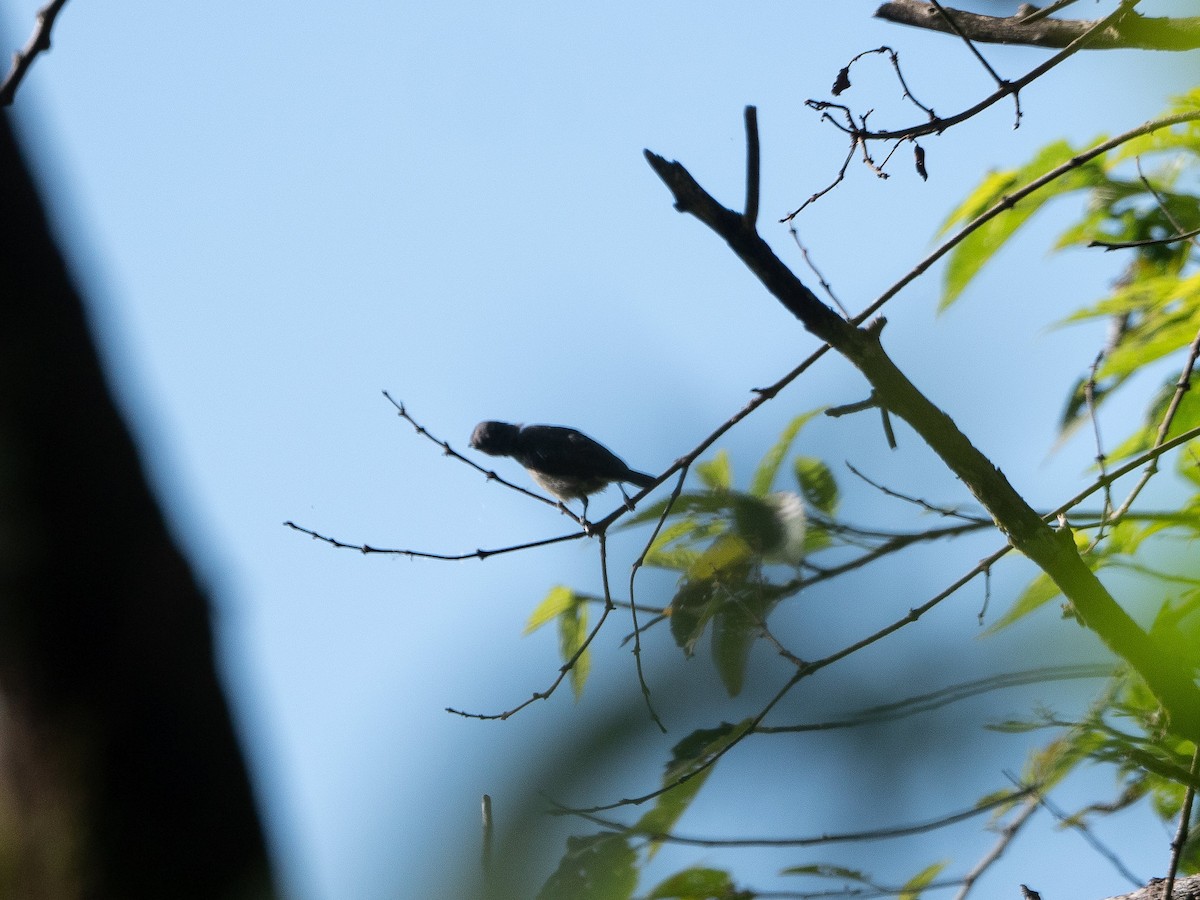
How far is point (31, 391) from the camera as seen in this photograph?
1070 millimetres

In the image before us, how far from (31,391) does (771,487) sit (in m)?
1.06

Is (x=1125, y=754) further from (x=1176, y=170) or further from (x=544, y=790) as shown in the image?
(x=1176, y=170)

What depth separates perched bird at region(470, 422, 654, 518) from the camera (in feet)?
21.7

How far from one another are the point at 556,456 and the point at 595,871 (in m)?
5.90

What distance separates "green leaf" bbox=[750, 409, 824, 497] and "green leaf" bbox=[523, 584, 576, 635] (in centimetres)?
81

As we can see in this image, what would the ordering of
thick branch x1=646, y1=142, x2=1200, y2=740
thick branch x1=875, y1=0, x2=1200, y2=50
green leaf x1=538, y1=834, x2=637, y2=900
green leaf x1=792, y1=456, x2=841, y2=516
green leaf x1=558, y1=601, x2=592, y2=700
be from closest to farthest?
green leaf x1=538, y1=834, x2=637, y2=900
green leaf x1=792, y1=456, x2=841, y2=516
thick branch x1=646, y1=142, x2=1200, y2=740
thick branch x1=875, y1=0, x2=1200, y2=50
green leaf x1=558, y1=601, x2=592, y2=700

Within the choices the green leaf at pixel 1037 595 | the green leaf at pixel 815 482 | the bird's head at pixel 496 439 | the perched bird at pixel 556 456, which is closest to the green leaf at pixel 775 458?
the green leaf at pixel 815 482

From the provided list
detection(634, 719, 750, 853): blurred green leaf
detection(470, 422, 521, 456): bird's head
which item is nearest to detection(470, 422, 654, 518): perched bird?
detection(470, 422, 521, 456): bird's head

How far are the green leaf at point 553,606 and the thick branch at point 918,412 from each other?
3.30ft

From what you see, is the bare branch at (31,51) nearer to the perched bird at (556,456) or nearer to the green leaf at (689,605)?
the green leaf at (689,605)

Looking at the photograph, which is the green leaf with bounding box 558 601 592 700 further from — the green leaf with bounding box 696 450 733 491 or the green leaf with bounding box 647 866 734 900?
the green leaf with bounding box 647 866 734 900

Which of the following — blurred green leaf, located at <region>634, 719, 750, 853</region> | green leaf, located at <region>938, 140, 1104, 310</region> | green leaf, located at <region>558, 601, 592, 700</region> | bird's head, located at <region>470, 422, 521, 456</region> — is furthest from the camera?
bird's head, located at <region>470, 422, 521, 456</region>

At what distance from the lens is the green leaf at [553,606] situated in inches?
103

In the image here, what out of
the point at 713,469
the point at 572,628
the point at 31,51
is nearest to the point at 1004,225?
the point at 713,469
